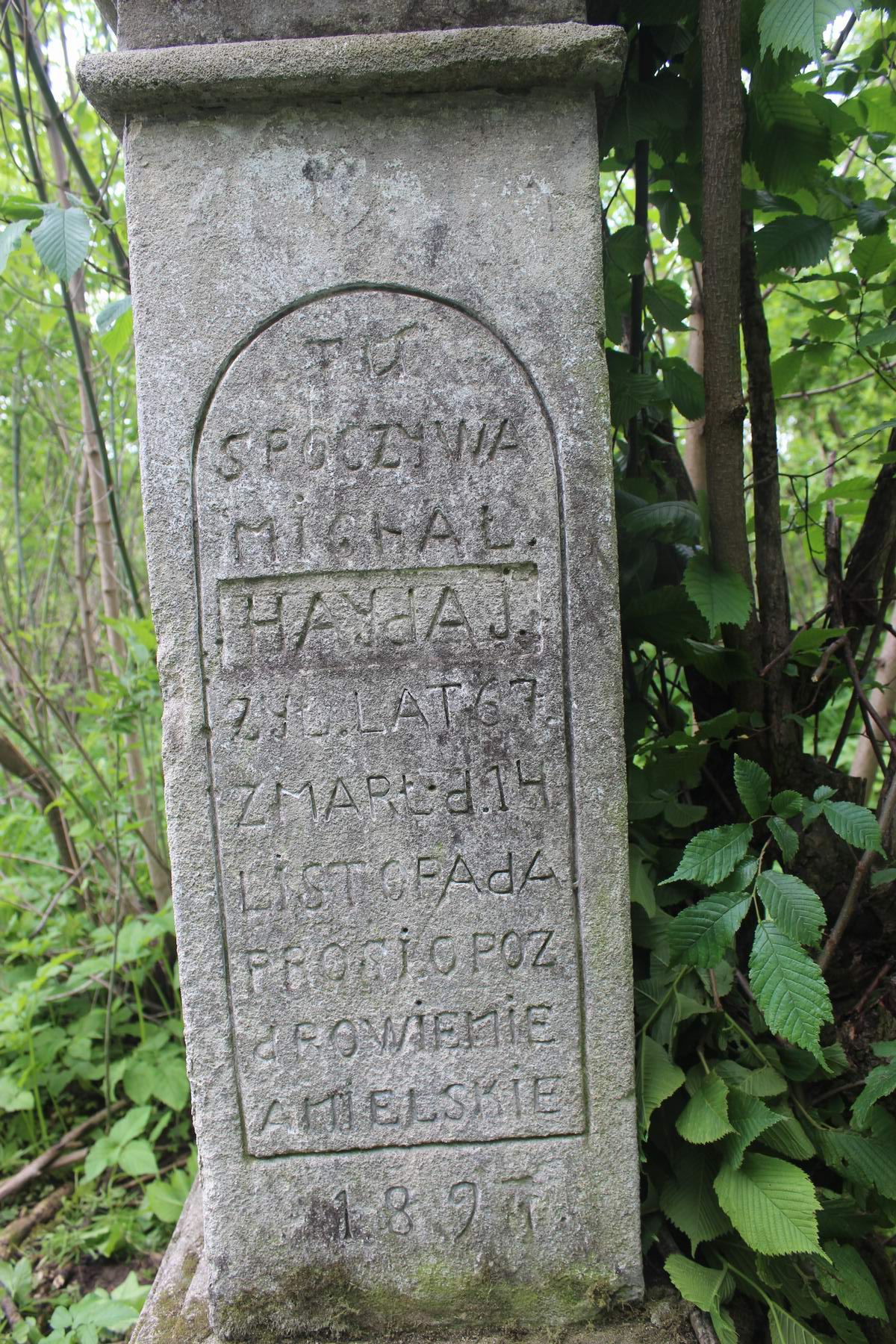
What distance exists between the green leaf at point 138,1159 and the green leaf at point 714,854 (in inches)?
66.4

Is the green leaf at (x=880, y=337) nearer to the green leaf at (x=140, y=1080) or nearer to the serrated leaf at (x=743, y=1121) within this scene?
the serrated leaf at (x=743, y=1121)

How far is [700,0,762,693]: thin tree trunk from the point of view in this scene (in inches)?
65.7

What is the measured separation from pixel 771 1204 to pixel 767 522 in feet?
4.25

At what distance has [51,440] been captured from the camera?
4098 millimetres

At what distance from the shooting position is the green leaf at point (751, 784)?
1.56 meters

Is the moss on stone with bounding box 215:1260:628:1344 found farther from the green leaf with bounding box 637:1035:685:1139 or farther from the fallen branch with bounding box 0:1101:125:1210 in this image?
the fallen branch with bounding box 0:1101:125:1210

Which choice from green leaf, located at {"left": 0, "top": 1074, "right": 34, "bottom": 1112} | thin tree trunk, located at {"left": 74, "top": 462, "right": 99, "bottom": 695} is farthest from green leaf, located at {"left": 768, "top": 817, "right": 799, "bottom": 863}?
thin tree trunk, located at {"left": 74, "top": 462, "right": 99, "bottom": 695}

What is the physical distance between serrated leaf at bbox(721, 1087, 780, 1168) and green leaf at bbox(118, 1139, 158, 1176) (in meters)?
1.53

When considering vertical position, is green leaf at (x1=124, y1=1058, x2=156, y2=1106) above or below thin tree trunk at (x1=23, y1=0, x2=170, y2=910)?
below

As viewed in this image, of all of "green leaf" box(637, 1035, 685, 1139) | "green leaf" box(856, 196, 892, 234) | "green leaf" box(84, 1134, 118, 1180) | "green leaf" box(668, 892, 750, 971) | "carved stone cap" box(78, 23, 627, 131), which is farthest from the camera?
"green leaf" box(84, 1134, 118, 1180)

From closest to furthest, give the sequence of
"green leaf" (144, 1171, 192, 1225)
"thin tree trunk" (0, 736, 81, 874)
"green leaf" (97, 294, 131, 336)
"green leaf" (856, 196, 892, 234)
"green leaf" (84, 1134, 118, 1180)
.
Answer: "green leaf" (856, 196, 892, 234)
"green leaf" (97, 294, 131, 336)
"green leaf" (144, 1171, 192, 1225)
"green leaf" (84, 1134, 118, 1180)
"thin tree trunk" (0, 736, 81, 874)

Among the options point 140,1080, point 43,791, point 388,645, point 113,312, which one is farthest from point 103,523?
point 388,645

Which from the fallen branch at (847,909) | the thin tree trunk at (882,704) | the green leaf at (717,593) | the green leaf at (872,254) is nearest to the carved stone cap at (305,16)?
the green leaf at (872,254)

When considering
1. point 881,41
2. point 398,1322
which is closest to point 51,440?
point 881,41
